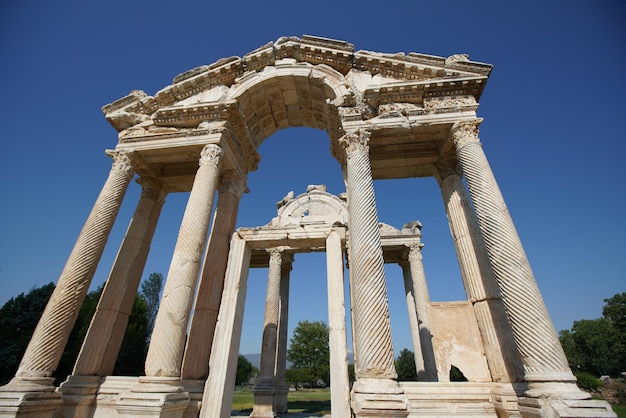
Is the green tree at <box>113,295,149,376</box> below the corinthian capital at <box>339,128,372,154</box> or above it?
below

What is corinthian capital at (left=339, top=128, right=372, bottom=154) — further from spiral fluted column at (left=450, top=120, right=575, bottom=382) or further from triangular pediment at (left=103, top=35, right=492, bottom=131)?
spiral fluted column at (left=450, top=120, right=575, bottom=382)

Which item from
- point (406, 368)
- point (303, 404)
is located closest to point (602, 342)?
point (406, 368)

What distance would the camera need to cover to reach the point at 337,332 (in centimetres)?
760

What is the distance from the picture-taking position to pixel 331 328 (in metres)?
7.71

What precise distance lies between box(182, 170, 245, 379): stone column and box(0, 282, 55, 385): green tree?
23535 millimetres

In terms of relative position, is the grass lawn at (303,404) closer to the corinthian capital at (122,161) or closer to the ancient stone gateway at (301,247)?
the ancient stone gateway at (301,247)

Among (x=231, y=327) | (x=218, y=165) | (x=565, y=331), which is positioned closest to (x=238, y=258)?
(x=231, y=327)

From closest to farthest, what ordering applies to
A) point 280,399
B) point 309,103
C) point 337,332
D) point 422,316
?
point 337,332 < point 309,103 < point 280,399 < point 422,316

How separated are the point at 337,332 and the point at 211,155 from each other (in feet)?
22.5

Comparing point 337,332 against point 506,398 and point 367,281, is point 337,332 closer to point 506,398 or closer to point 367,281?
point 367,281

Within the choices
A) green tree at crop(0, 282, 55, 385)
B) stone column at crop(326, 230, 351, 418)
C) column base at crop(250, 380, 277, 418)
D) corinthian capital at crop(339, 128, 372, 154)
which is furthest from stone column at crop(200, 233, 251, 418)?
green tree at crop(0, 282, 55, 385)

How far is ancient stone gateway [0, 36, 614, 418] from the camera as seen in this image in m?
6.53

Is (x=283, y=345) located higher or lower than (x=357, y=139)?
lower

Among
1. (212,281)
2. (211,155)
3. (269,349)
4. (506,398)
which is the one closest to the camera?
(506,398)
